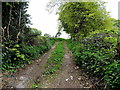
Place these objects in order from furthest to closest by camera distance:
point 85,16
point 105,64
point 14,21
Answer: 1. point 85,16
2. point 14,21
3. point 105,64

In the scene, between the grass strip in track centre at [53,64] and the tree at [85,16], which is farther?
the tree at [85,16]

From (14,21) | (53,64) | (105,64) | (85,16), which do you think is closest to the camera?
(105,64)

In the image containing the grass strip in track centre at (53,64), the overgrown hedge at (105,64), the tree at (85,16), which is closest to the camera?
the overgrown hedge at (105,64)

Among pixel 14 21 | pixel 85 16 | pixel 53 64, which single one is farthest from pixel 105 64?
pixel 85 16

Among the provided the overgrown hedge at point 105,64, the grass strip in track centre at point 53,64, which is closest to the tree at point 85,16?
the grass strip in track centre at point 53,64

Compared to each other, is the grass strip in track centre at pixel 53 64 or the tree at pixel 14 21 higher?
the tree at pixel 14 21

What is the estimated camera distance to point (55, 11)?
521 inches

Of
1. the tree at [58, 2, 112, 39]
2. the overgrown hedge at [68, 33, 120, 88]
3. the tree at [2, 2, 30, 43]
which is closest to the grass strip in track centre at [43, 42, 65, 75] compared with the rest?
the overgrown hedge at [68, 33, 120, 88]

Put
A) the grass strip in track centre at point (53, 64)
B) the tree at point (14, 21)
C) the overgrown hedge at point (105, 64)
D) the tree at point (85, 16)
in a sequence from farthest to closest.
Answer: the tree at point (85, 16), the tree at point (14, 21), the grass strip in track centre at point (53, 64), the overgrown hedge at point (105, 64)

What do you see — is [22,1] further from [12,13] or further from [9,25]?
[9,25]

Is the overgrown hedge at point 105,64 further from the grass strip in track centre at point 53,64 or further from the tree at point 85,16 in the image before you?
the tree at point 85,16

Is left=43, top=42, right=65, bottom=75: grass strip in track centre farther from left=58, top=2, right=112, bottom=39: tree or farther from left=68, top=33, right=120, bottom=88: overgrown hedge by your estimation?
left=58, top=2, right=112, bottom=39: tree

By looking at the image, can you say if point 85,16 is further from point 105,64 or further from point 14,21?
point 105,64

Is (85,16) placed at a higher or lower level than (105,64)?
higher
